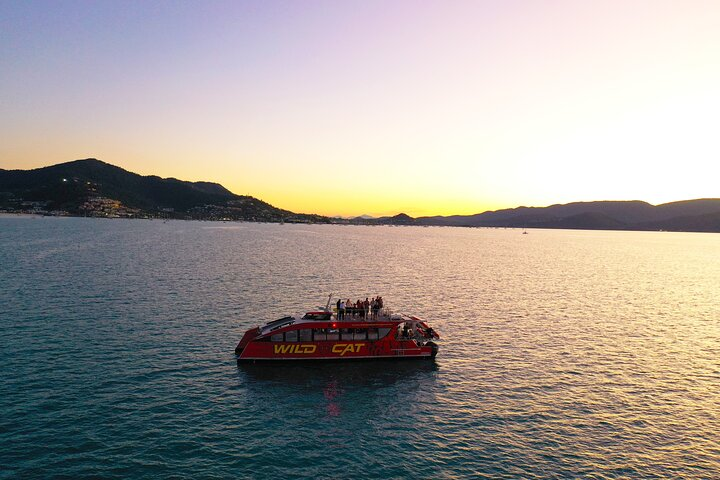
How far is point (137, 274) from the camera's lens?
292 ft

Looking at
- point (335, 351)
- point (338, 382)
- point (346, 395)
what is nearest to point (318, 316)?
point (335, 351)

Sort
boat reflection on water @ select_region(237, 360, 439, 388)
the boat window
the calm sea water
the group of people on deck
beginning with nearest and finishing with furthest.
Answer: the calm sea water
boat reflection on water @ select_region(237, 360, 439, 388)
the boat window
the group of people on deck

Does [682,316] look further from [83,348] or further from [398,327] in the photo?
[83,348]

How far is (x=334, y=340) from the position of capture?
43062 millimetres

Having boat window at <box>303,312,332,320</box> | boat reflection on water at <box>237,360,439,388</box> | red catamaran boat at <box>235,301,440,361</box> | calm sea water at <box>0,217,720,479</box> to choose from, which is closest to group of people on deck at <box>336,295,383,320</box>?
red catamaran boat at <box>235,301,440,361</box>

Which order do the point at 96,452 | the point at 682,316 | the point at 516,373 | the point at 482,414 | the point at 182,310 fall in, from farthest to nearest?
the point at 682,316 < the point at 182,310 < the point at 516,373 < the point at 482,414 < the point at 96,452

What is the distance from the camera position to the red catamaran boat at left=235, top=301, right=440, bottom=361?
41.7 m

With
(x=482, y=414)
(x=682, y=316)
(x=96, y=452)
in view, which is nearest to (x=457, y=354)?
(x=482, y=414)

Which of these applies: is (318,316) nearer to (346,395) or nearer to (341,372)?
(341,372)

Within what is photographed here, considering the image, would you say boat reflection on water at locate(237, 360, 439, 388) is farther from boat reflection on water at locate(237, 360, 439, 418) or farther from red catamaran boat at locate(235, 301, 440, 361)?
red catamaran boat at locate(235, 301, 440, 361)

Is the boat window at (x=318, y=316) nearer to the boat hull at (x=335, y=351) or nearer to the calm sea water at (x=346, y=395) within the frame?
the boat hull at (x=335, y=351)

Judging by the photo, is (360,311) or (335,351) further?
(360,311)

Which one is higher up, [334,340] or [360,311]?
[360,311]

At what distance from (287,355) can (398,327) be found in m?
11.7
